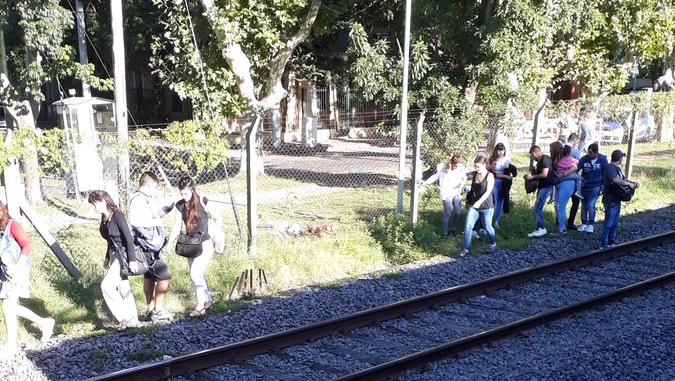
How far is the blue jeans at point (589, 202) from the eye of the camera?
36.5 feet

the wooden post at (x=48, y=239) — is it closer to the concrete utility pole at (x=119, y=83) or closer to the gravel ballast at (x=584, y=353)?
the concrete utility pole at (x=119, y=83)

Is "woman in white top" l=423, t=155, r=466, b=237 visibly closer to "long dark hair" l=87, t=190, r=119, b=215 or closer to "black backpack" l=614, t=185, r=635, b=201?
"black backpack" l=614, t=185, r=635, b=201

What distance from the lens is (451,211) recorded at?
1127 centimetres

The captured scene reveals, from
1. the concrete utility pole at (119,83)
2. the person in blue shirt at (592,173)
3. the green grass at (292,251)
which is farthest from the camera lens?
the person in blue shirt at (592,173)

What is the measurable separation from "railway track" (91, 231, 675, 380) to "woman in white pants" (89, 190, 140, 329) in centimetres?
134

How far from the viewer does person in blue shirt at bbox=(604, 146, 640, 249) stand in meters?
10.2

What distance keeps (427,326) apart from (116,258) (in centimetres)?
337

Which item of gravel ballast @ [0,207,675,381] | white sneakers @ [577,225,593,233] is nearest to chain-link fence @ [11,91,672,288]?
gravel ballast @ [0,207,675,381]

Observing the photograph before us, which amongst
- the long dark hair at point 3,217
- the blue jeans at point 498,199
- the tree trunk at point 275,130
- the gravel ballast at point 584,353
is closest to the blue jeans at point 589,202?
the blue jeans at point 498,199

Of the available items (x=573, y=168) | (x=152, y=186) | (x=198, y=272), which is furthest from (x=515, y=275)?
(x=152, y=186)

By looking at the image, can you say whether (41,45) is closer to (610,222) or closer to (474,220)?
(474,220)

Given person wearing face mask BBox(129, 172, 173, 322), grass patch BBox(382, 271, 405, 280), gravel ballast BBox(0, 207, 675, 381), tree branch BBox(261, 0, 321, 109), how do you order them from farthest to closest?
1. tree branch BBox(261, 0, 321, 109)
2. grass patch BBox(382, 271, 405, 280)
3. person wearing face mask BBox(129, 172, 173, 322)
4. gravel ballast BBox(0, 207, 675, 381)

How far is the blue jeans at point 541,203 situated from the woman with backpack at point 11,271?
7.82 metres

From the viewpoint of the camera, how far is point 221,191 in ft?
50.9
